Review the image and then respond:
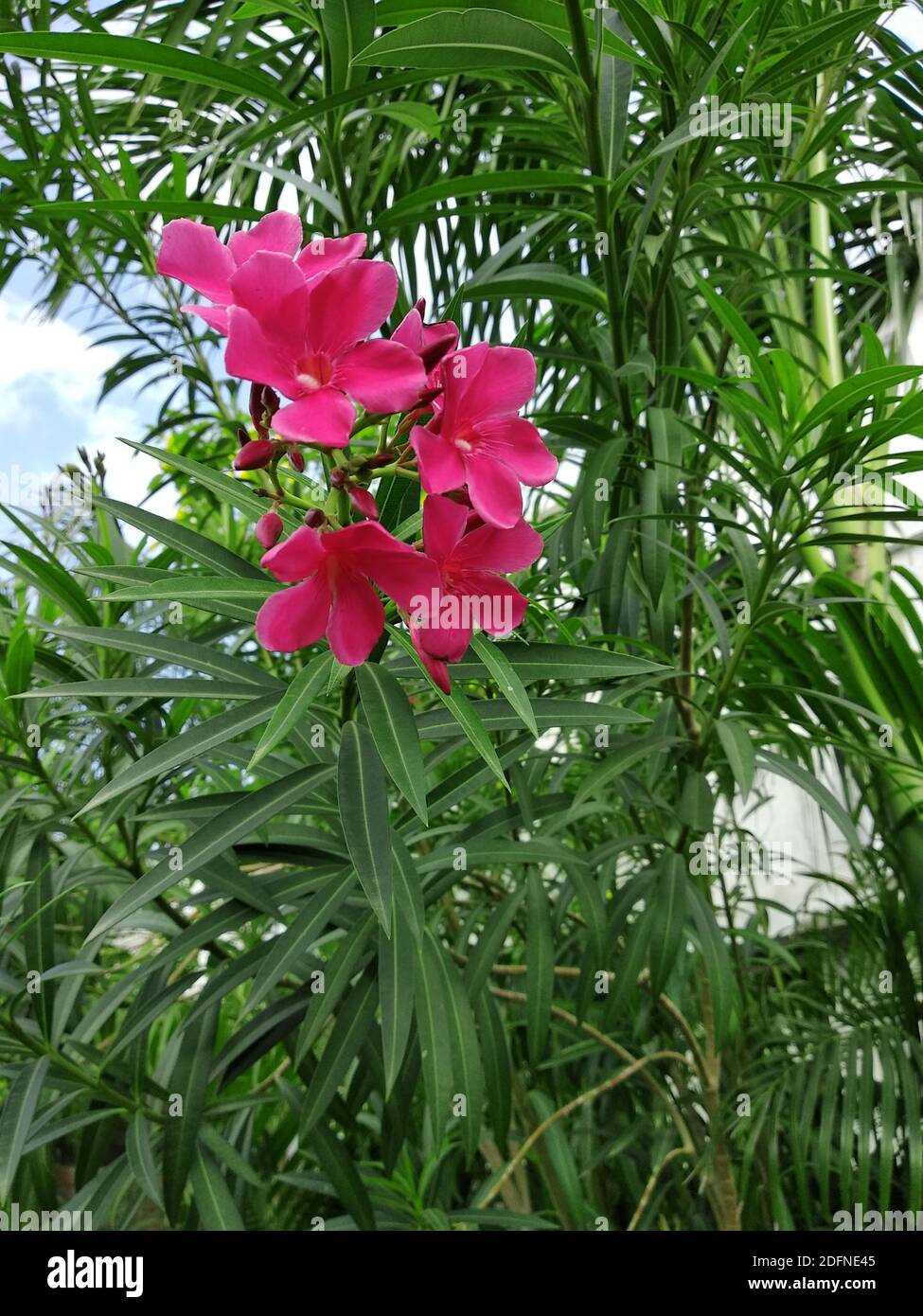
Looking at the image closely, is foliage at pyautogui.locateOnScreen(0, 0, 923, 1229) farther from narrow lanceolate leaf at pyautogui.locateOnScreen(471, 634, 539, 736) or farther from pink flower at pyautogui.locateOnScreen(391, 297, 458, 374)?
pink flower at pyautogui.locateOnScreen(391, 297, 458, 374)

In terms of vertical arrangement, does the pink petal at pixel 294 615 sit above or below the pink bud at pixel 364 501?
below

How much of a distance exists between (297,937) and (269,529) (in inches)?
14.8

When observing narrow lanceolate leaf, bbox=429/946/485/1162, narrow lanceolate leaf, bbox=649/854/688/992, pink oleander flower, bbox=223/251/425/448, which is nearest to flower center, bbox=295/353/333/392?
pink oleander flower, bbox=223/251/425/448

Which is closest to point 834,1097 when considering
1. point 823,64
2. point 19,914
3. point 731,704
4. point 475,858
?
point 731,704

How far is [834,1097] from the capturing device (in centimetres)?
122

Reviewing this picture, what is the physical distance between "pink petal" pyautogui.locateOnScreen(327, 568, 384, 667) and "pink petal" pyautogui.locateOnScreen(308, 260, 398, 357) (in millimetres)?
113

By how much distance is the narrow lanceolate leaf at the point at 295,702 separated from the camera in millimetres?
541

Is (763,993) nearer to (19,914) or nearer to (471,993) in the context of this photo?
(471,993)

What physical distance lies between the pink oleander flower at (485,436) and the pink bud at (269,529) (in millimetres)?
111

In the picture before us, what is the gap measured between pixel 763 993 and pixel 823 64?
125 cm

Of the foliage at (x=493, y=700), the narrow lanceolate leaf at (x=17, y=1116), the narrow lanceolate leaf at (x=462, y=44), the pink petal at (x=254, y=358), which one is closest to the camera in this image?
the pink petal at (x=254, y=358)

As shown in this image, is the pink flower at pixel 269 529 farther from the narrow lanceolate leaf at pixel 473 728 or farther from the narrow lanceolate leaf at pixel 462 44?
the narrow lanceolate leaf at pixel 462 44

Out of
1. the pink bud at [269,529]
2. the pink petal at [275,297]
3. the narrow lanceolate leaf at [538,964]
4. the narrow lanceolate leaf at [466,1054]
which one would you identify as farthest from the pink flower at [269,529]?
the narrow lanceolate leaf at [538,964]

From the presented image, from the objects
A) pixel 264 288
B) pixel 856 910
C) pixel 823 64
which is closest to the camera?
pixel 264 288
